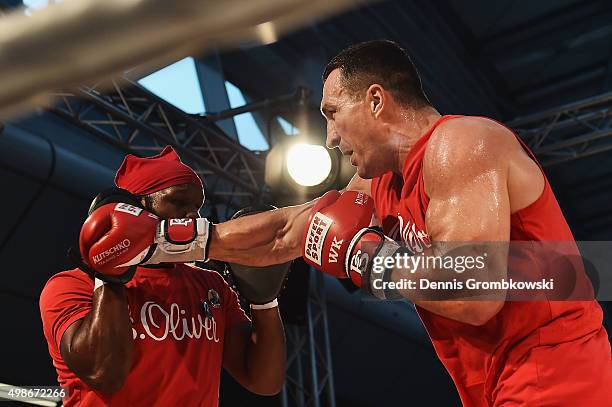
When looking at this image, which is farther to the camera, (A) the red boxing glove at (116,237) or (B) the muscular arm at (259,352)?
(B) the muscular arm at (259,352)

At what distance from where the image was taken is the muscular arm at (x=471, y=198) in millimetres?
1362

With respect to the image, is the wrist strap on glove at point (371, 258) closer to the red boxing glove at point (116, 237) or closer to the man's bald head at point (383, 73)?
the man's bald head at point (383, 73)

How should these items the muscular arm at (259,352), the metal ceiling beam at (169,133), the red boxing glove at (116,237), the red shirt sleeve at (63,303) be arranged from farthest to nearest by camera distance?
the metal ceiling beam at (169,133) → the muscular arm at (259,352) → the red shirt sleeve at (63,303) → the red boxing glove at (116,237)

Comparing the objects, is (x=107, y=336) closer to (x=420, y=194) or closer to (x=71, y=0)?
(x=420, y=194)

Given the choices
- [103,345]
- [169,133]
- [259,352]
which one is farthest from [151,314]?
[169,133]

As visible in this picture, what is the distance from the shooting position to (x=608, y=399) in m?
1.38

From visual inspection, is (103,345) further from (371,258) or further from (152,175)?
(371,258)

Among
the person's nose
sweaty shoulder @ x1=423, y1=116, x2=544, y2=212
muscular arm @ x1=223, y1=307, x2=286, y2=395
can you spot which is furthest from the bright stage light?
sweaty shoulder @ x1=423, y1=116, x2=544, y2=212

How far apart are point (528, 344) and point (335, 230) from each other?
467 millimetres

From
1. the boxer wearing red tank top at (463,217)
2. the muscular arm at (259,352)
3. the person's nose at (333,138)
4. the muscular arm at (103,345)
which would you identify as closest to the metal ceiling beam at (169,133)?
the muscular arm at (259,352)

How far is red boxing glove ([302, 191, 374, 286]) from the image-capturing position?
1.55 meters

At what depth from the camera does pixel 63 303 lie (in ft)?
6.42

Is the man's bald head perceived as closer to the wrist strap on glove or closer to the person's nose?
the person's nose

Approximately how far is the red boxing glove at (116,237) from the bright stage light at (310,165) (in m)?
2.85
